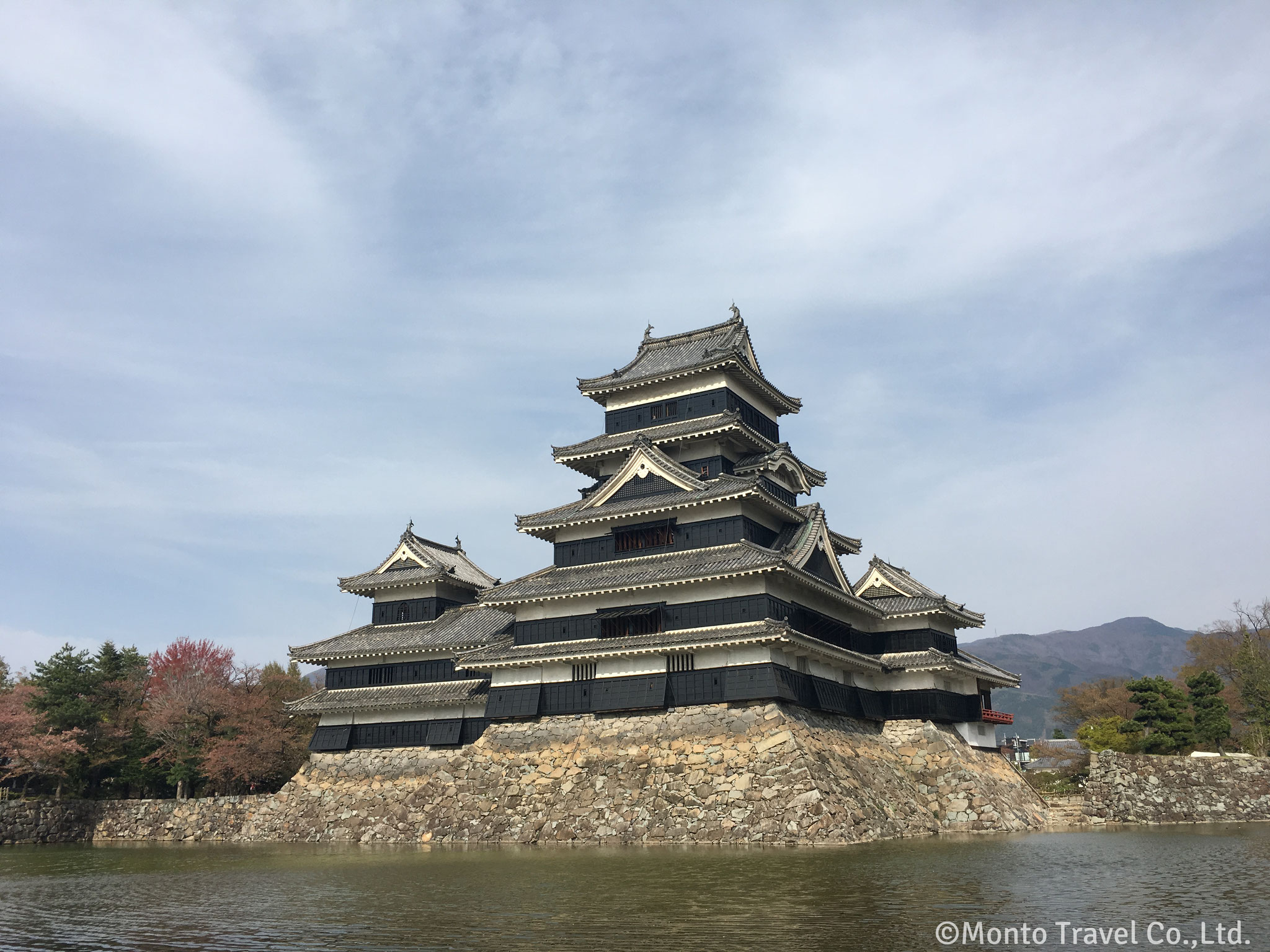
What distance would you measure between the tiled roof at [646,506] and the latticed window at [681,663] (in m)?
6.25

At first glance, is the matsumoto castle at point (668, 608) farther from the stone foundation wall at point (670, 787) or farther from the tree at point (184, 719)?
the tree at point (184, 719)

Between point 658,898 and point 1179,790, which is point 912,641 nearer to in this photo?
point 1179,790

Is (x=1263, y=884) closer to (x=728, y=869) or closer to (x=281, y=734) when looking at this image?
(x=728, y=869)

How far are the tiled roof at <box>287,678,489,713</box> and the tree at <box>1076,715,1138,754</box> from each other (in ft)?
109

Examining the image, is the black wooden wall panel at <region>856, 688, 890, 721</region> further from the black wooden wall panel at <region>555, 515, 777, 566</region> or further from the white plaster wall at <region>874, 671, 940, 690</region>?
the black wooden wall panel at <region>555, 515, 777, 566</region>

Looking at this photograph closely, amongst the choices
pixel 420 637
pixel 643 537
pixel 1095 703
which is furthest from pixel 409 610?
pixel 1095 703

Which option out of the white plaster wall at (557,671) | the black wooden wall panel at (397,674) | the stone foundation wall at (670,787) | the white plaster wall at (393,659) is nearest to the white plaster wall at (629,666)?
the white plaster wall at (557,671)

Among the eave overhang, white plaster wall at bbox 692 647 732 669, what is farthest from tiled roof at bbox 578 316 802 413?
white plaster wall at bbox 692 647 732 669

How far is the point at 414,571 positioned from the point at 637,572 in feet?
53.3

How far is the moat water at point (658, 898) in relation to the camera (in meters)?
14.0

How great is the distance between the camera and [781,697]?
35.0m

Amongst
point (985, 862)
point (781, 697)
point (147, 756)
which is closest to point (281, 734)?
point (147, 756)

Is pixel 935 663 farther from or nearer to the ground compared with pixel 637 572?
nearer to the ground

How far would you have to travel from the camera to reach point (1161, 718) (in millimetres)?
48094
